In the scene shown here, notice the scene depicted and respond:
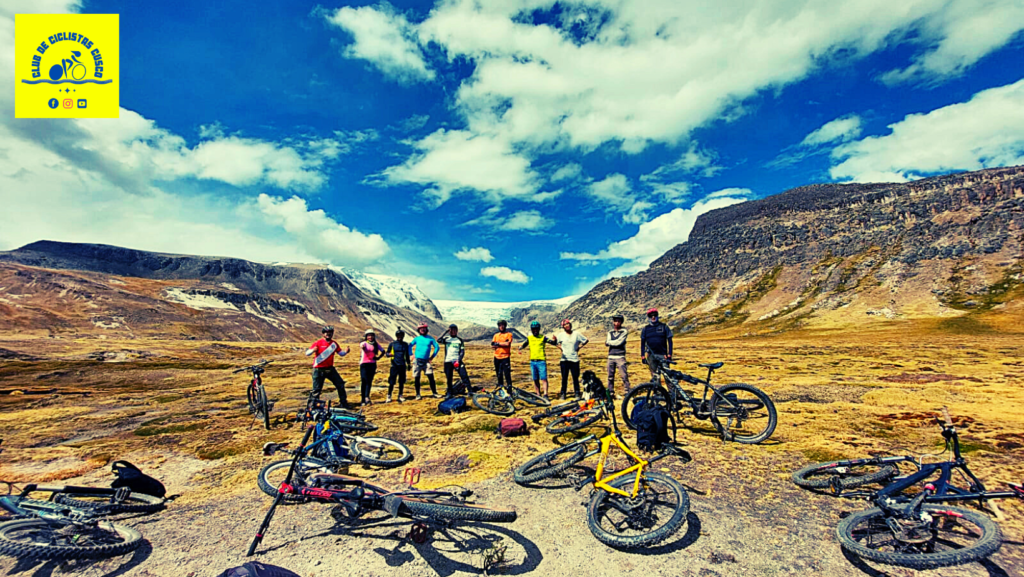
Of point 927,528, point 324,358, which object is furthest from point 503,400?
point 927,528

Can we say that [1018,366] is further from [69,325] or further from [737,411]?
[69,325]

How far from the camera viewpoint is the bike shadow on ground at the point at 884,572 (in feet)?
15.6

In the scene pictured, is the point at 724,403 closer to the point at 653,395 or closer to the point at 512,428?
the point at 653,395

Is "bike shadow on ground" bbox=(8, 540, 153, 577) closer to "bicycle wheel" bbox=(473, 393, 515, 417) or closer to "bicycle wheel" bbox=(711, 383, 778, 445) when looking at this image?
"bicycle wheel" bbox=(473, 393, 515, 417)

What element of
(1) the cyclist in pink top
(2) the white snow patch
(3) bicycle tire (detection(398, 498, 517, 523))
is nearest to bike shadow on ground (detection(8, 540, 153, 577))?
(3) bicycle tire (detection(398, 498, 517, 523))

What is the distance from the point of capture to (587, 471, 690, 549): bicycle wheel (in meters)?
5.62

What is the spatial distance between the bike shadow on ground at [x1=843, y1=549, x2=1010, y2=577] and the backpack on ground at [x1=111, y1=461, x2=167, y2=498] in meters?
11.1

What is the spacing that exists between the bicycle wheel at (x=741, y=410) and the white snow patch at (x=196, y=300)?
714 feet

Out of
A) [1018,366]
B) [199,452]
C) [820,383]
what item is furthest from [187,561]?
[1018,366]

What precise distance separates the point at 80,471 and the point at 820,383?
2619 centimetres

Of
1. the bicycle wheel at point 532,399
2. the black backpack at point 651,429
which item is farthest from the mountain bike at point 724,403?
the bicycle wheel at point 532,399

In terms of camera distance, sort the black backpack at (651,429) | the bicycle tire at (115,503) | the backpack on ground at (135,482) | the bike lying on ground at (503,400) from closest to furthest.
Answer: the bicycle tire at (115,503) < the backpack on ground at (135,482) < the black backpack at (651,429) < the bike lying on ground at (503,400)

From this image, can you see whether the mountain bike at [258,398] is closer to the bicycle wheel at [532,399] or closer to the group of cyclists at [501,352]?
the group of cyclists at [501,352]

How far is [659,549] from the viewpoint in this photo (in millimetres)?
5707
